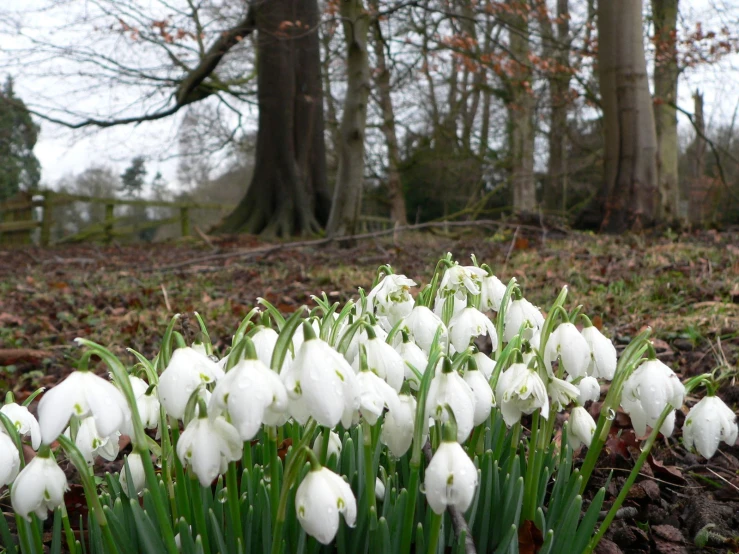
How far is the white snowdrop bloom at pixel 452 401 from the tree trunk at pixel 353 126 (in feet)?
20.4

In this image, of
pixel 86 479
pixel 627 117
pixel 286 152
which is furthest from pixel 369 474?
pixel 286 152

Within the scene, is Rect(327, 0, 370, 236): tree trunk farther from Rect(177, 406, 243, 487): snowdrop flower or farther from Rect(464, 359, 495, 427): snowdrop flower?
Rect(177, 406, 243, 487): snowdrop flower

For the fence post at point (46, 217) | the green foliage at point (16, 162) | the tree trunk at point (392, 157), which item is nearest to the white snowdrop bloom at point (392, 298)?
the tree trunk at point (392, 157)

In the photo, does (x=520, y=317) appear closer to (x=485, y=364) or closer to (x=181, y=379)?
(x=485, y=364)

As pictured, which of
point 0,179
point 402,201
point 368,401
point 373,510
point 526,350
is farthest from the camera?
point 0,179

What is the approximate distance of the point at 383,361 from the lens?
1053mm

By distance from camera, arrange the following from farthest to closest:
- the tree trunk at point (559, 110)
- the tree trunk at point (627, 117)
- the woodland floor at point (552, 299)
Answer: the tree trunk at point (559, 110)
the tree trunk at point (627, 117)
the woodland floor at point (552, 299)

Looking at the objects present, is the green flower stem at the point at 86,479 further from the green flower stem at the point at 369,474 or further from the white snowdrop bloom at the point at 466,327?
the white snowdrop bloom at the point at 466,327

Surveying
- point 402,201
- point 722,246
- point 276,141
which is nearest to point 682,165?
point 402,201

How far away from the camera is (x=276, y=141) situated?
12.1m

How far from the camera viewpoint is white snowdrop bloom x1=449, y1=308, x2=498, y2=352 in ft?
4.09

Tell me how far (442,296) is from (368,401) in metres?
0.54

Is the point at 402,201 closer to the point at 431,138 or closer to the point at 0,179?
the point at 431,138

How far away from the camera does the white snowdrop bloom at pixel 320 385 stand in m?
0.87
